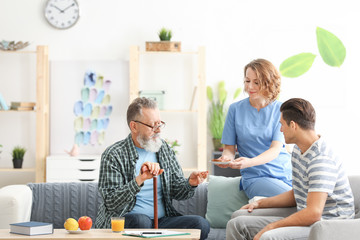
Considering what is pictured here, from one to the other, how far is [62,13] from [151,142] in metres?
3.52

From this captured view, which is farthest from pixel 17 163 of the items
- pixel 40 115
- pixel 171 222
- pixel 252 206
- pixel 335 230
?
pixel 335 230

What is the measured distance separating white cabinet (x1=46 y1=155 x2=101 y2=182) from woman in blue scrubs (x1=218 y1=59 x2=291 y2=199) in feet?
8.48

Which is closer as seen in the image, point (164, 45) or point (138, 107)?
point (138, 107)

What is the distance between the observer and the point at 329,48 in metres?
6.13

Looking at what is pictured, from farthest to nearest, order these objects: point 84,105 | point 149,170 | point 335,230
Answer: point 84,105 < point 149,170 < point 335,230

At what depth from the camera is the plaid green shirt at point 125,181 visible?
9.28 ft

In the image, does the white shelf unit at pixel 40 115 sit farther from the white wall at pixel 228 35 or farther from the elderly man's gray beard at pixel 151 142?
the elderly man's gray beard at pixel 151 142

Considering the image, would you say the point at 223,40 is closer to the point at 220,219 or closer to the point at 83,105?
the point at 83,105

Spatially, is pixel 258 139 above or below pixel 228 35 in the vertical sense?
below

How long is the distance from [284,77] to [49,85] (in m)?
2.52

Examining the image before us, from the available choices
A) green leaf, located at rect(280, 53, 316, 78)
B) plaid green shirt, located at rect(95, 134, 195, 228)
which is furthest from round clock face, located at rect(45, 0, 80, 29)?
plaid green shirt, located at rect(95, 134, 195, 228)

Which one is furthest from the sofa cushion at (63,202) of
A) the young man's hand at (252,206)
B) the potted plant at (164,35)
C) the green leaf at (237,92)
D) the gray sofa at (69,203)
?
the green leaf at (237,92)

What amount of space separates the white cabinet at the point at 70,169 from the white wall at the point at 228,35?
0.71 metres

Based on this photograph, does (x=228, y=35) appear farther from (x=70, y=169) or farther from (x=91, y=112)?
(x=70, y=169)
